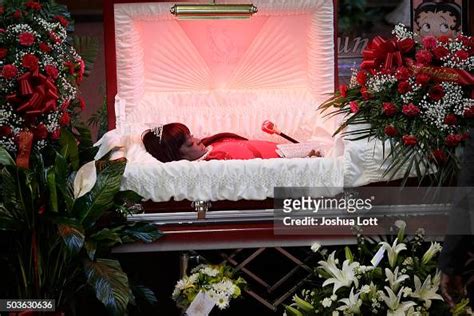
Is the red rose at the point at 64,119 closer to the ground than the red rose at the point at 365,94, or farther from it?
closer to the ground

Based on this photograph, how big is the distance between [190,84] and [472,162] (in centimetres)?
284

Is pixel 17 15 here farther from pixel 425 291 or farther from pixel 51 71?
pixel 425 291

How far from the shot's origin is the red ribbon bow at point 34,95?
420cm

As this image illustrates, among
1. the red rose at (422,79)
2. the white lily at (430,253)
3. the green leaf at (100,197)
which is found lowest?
the white lily at (430,253)

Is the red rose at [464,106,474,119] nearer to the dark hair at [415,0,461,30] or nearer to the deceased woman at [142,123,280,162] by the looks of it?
the dark hair at [415,0,461,30]

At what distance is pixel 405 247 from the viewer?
388cm

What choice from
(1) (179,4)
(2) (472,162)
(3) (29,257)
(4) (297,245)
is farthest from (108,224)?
(2) (472,162)

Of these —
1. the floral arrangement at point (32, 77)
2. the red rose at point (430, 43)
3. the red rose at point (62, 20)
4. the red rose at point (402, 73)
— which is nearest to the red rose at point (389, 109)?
the red rose at point (402, 73)

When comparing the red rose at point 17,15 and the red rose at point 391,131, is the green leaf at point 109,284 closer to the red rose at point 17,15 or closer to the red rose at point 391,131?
the red rose at point 17,15

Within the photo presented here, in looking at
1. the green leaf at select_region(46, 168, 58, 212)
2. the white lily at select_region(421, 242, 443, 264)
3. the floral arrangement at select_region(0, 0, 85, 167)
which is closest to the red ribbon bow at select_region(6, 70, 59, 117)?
the floral arrangement at select_region(0, 0, 85, 167)

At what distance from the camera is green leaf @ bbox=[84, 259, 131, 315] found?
3746 mm

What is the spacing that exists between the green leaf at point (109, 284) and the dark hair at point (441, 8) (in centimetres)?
257

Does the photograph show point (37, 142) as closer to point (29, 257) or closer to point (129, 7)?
point (29, 257)

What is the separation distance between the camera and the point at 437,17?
5.24 meters
